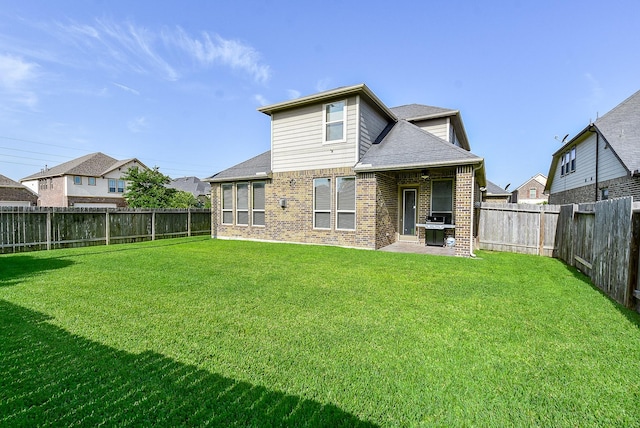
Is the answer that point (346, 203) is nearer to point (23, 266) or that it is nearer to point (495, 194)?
point (23, 266)

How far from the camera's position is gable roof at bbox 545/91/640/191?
35.3 ft

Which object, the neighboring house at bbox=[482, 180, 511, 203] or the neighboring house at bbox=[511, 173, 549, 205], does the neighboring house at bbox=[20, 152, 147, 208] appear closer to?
the neighboring house at bbox=[482, 180, 511, 203]

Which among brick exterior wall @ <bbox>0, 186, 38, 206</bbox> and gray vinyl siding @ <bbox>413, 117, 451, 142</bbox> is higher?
gray vinyl siding @ <bbox>413, 117, 451, 142</bbox>

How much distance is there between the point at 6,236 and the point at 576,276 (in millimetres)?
16538

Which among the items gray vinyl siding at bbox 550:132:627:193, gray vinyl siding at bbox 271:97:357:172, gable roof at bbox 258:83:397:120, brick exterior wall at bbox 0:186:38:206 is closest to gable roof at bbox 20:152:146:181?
brick exterior wall at bbox 0:186:38:206

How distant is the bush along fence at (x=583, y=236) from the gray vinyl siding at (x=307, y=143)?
217 inches

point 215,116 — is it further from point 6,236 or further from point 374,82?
point 6,236

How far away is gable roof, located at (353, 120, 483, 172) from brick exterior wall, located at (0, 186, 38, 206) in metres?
34.3

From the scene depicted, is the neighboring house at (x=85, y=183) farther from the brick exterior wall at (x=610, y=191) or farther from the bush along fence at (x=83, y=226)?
the brick exterior wall at (x=610, y=191)

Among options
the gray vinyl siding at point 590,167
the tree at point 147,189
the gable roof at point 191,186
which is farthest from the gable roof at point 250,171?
the gable roof at point 191,186

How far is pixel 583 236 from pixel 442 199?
4262 millimetres

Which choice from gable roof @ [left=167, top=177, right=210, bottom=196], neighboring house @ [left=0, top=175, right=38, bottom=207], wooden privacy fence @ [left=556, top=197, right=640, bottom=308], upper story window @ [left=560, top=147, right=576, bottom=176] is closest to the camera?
wooden privacy fence @ [left=556, top=197, right=640, bottom=308]

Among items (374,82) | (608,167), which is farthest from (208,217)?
(608,167)

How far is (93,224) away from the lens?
1167 centimetres
